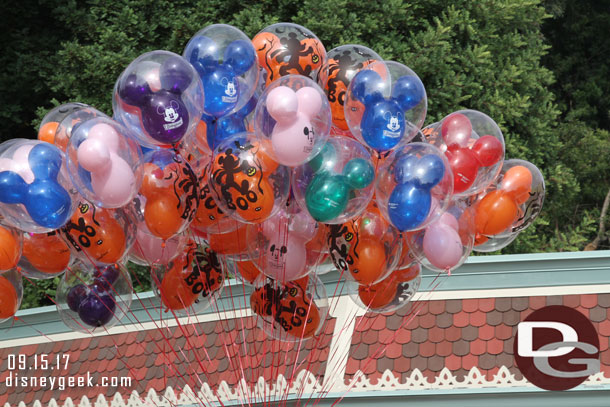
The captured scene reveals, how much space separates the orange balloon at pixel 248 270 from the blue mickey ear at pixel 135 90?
1.64 metres

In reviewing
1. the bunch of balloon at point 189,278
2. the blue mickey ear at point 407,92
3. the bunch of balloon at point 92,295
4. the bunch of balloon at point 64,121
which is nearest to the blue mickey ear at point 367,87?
the blue mickey ear at point 407,92

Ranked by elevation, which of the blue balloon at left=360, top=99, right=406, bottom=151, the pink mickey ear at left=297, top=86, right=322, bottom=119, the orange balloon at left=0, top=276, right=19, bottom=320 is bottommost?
the orange balloon at left=0, top=276, right=19, bottom=320

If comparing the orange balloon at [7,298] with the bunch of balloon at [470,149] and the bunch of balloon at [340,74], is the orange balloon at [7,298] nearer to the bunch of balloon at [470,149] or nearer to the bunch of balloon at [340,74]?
the bunch of balloon at [340,74]

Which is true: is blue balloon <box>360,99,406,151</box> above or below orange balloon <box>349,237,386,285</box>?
above

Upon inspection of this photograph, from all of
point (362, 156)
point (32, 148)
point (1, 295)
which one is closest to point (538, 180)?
point (362, 156)

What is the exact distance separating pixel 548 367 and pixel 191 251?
3693 millimetres

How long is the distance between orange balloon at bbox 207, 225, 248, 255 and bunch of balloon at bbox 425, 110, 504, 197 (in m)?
1.35

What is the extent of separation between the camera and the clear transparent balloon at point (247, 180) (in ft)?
14.0

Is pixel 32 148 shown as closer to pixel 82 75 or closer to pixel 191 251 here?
pixel 191 251

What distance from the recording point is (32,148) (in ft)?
13.9

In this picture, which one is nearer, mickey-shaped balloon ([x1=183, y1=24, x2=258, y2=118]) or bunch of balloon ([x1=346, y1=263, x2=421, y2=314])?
mickey-shaped balloon ([x1=183, y1=24, x2=258, y2=118])

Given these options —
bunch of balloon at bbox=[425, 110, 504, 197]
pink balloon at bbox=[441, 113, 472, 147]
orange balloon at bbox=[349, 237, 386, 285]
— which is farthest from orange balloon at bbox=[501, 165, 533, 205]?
orange balloon at bbox=[349, 237, 386, 285]

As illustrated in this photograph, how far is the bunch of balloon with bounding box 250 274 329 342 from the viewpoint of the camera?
528 centimetres

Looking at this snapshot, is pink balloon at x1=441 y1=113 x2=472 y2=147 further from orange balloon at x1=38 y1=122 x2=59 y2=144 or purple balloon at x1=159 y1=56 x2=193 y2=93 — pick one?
orange balloon at x1=38 y1=122 x2=59 y2=144
